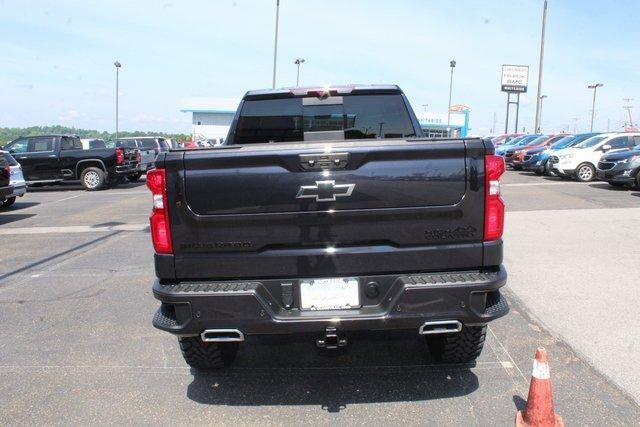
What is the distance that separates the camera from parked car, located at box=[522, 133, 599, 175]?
20703mm

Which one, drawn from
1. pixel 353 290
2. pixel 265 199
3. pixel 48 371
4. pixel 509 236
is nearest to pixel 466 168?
pixel 353 290

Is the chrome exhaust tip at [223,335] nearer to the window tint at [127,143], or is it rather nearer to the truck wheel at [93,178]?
the truck wheel at [93,178]

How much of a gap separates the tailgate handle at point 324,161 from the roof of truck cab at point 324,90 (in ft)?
4.80

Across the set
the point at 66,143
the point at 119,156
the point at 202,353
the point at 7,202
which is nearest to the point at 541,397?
the point at 202,353

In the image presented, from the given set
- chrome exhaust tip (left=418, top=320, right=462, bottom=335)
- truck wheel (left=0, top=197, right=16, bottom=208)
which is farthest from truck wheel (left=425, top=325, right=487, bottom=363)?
truck wheel (left=0, top=197, right=16, bottom=208)

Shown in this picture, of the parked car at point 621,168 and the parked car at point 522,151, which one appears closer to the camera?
the parked car at point 621,168

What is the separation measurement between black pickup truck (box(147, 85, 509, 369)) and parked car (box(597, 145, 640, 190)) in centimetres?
1399

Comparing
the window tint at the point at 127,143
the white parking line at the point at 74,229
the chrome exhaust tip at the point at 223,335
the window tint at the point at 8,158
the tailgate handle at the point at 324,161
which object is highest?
the window tint at the point at 127,143

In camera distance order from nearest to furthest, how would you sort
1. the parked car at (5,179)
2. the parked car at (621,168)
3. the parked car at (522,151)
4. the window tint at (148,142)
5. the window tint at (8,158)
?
the parked car at (5,179) < the window tint at (8,158) < the parked car at (621,168) < the parked car at (522,151) < the window tint at (148,142)

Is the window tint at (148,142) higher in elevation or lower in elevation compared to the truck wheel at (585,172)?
higher

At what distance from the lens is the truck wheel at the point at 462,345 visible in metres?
3.65

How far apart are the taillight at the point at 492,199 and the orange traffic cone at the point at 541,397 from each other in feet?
2.28

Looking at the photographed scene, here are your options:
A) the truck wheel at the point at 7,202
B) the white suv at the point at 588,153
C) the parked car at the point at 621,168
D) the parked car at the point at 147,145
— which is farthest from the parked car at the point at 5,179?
the white suv at the point at 588,153

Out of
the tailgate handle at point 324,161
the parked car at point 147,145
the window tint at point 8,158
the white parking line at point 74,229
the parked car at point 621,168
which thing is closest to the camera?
→ the tailgate handle at point 324,161
